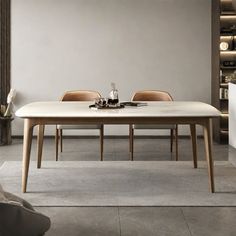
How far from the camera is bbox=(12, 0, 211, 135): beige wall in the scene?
→ 27.1 feet

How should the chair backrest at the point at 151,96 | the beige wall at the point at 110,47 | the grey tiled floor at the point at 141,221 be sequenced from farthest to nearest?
the beige wall at the point at 110,47, the chair backrest at the point at 151,96, the grey tiled floor at the point at 141,221

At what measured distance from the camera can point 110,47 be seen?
834 centimetres

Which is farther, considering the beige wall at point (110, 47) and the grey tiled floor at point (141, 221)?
the beige wall at point (110, 47)

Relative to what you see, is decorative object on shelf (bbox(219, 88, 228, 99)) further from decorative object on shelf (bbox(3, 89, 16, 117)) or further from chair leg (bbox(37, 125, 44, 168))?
chair leg (bbox(37, 125, 44, 168))

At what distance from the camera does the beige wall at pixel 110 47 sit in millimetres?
8273

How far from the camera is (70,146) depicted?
7.67 m

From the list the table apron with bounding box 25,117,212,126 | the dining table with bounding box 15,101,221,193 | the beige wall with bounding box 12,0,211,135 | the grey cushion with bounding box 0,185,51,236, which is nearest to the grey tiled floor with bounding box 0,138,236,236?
the dining table with bounding box 15,101,221,193

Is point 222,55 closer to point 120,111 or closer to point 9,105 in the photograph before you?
point 9,105

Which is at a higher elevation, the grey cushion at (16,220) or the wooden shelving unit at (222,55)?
the wooden shelving unit at (222,55)

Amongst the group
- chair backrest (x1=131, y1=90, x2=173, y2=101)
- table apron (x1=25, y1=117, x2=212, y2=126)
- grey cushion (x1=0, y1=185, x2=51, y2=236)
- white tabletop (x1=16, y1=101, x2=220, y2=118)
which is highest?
chair backrest (x1=131, y1=90, x2=173, y2=101)

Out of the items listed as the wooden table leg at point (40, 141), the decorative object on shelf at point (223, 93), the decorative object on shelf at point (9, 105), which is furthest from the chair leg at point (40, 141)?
the decorative object on shelf at point (223, 93)

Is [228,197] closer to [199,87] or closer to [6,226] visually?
[6,226]

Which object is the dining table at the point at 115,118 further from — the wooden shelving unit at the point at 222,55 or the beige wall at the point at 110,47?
the beige wall at the point at 110,47

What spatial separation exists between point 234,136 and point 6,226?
3765mm
